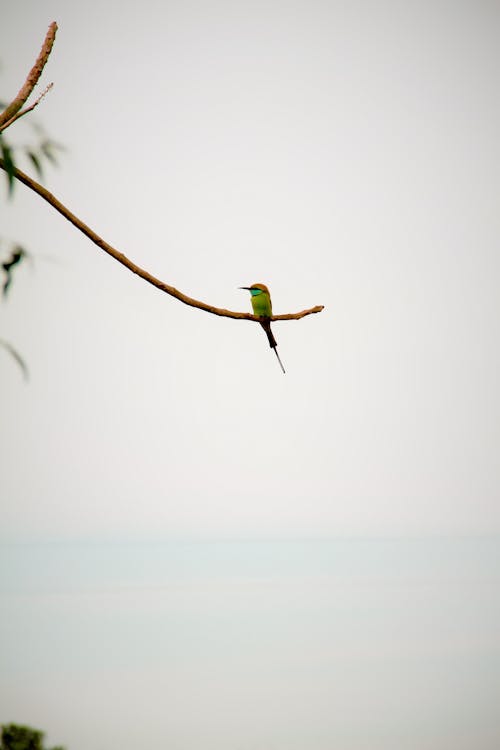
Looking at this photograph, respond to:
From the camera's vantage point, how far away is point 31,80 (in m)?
0.96

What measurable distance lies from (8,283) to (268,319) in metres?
0.70

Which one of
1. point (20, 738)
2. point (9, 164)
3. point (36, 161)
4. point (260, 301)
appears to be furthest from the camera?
point (20, 738)

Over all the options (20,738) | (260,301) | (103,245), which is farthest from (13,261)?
(20,738)

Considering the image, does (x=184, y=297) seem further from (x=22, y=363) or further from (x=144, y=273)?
(x=22, y=363)

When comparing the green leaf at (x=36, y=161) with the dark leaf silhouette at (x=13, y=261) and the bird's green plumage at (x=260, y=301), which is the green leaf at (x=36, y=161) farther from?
the bird's green plumage at (x=260, y=301)

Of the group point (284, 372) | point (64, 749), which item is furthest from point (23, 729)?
point (284, 372)

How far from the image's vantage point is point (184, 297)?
107 centimetres

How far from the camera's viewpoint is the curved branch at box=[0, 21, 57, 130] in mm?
868

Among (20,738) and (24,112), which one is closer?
(24,112)

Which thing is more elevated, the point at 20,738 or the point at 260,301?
the point at 260,301

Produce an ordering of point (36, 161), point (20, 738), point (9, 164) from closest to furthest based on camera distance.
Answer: point (9, 164)
point (36, 161)
point (20, 738)

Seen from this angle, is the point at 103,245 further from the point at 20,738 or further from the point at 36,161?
the point at 20,738

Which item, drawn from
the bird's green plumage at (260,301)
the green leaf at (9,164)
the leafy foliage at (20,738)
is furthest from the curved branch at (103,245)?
the leafy foliage at (20,738)

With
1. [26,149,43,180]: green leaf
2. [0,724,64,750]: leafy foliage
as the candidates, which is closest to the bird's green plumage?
[26,149,43,180]: green leaf
